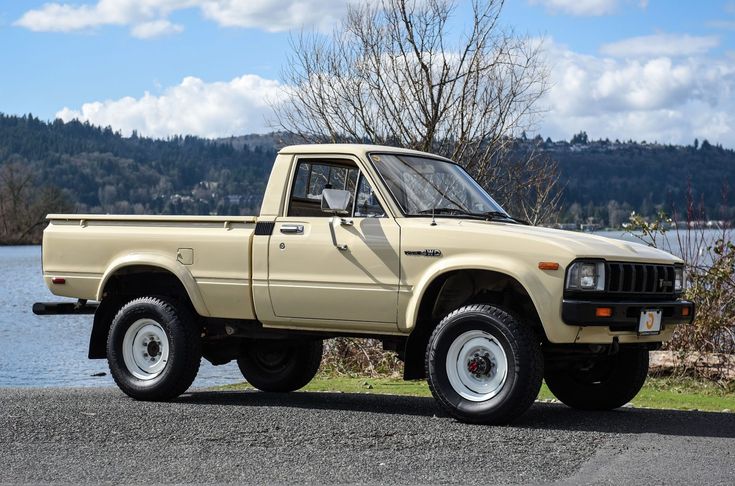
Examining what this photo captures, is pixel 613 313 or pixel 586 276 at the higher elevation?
pixel 586 276

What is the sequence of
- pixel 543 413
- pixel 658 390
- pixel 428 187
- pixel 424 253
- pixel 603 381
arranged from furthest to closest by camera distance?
pixel 658 390 → pixel 603 381 → pixel 543 413 → pixel 428 187 → pixel 424 253

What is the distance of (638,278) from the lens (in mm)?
8727

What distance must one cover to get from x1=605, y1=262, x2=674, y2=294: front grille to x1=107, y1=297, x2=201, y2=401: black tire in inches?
148

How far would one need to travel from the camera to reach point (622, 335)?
8.56m

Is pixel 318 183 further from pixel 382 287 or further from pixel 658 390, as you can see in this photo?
pixel 658 390

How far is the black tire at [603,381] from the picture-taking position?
384 inches

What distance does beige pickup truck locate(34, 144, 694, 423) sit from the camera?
27.7ft

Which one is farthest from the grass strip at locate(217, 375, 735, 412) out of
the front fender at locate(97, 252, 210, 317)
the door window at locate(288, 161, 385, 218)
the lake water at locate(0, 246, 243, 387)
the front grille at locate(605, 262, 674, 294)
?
the lake water at locate(0, 246, 243, 387)

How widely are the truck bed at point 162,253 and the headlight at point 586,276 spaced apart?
2.79 m

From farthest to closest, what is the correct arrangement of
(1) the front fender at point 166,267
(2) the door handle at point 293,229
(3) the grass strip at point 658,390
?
(3) the grass strip at point 658,390
(1) the front fender at point 166,267
(2) the door handle at point 293,229

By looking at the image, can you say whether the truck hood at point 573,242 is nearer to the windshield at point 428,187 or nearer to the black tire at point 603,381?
the windshield at point 428,187

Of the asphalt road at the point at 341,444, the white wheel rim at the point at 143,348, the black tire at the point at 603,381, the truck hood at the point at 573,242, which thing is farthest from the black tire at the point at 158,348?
the black tire at the point at 603,381

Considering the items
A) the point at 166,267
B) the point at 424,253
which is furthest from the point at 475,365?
the point at 166,267

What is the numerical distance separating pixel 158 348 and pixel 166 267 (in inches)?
31.3
